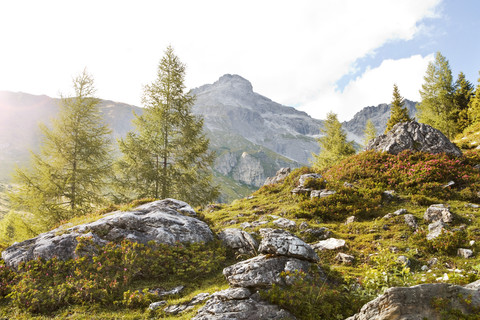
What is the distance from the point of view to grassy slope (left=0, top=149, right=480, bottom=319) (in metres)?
7.68

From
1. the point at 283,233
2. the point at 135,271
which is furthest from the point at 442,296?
the point at 135,271

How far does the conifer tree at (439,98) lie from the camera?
→ 119 feet

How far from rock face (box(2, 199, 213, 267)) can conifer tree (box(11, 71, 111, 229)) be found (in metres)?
8.36

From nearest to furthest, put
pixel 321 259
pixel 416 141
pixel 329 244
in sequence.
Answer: pixel 321 259, pixel 329 244, pixel 416 141

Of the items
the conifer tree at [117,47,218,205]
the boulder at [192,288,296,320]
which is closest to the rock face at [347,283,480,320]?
the boulder at [192,288,296,320]

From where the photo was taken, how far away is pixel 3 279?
8.56 metres

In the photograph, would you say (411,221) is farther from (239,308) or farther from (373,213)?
(239,308)

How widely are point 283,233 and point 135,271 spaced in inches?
225

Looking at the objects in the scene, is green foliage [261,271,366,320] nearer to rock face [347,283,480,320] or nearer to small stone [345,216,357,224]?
rock face [347,283,480,320]

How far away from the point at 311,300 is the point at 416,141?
59.5ft

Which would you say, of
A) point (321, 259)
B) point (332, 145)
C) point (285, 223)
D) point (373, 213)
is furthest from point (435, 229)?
point (332, 145)

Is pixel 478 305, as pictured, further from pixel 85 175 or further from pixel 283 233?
pixel 85 175

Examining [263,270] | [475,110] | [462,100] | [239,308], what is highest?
[462,100]

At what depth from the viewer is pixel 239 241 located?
10930 millimetres
